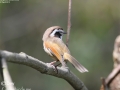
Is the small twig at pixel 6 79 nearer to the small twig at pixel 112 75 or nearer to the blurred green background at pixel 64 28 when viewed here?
the small twig at pixel 112 75

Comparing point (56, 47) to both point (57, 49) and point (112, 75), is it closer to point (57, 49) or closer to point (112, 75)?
point (57, 49)

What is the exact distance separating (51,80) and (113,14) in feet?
10.7

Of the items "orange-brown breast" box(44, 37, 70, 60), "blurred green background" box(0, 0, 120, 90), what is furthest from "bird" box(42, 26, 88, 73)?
"blurred green background" box(0, 0, 120, 90)

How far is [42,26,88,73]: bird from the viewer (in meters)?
4.48

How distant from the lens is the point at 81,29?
12641 millimetres

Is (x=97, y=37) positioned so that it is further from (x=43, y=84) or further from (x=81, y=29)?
(x=43, y=84)

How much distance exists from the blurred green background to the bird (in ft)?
17.9

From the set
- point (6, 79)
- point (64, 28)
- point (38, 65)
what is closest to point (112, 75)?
point (38, 65)

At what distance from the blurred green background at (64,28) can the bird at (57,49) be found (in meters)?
5.45

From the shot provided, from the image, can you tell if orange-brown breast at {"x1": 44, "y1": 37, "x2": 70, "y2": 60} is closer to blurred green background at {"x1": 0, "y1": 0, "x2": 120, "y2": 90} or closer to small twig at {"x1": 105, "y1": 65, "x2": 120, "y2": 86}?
small twig at {"x1": 105, "y1": 65, "x2": 120, "y2": 86}

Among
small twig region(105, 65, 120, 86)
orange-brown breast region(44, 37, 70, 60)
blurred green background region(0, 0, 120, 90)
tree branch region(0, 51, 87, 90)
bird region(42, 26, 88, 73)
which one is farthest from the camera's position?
blurred green background region(0, 0, 120, 90)

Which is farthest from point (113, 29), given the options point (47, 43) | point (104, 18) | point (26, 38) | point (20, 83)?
point (47, 43)

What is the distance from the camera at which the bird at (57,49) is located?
14.7 ft

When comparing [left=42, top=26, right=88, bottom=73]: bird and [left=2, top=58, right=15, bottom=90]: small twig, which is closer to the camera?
[left=2, top=58, right=15, bottom=90]: small twig
